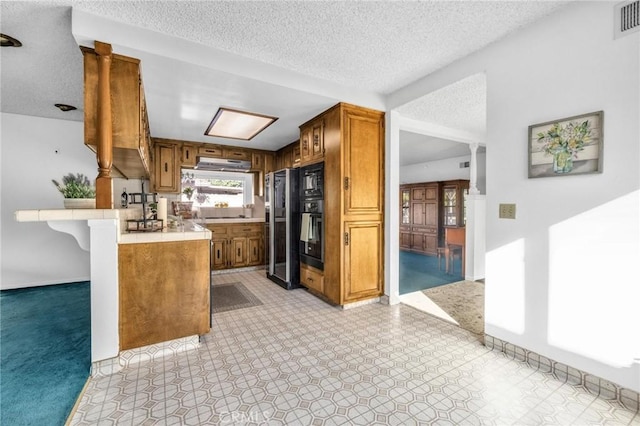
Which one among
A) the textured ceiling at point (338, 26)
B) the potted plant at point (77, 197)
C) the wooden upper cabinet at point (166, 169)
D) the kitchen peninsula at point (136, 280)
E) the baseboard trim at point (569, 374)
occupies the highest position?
the textured ceiling at point (338, 26)

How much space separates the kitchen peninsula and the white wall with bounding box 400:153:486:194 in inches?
241

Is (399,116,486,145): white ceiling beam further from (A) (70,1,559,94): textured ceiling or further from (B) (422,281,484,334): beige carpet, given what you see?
(B) (422,281,484,334): beige carpet

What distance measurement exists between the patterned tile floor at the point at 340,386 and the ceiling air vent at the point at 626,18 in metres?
2.24

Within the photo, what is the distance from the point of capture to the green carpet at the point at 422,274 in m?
4.21

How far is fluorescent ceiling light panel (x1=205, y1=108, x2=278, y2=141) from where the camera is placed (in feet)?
11.5

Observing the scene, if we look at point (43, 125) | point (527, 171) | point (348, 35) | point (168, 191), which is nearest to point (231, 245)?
point (168, 191)


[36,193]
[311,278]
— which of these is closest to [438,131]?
[311,278]

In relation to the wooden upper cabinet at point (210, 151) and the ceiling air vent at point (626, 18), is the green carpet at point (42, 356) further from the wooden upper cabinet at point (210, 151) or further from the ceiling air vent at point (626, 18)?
the ceiling air vent at point (626, 18)

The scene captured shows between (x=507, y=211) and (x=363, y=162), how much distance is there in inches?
62.8

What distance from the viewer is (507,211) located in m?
2.22

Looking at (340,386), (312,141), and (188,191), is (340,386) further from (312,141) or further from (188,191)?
(188,191)

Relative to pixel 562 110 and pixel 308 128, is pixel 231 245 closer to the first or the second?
pixel 308 128

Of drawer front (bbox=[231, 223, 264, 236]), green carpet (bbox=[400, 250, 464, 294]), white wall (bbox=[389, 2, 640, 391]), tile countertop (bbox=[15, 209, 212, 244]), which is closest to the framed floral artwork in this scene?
white wall (bbox=[389, 2, 640, 391])

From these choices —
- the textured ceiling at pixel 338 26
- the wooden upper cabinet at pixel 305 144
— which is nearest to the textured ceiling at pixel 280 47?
the textured ceiling at pixel 338 26
